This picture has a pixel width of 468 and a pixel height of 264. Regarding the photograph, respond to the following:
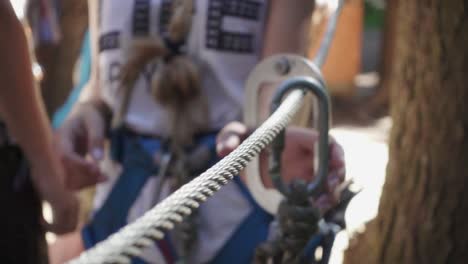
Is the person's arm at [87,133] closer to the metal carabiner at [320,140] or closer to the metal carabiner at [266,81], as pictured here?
the metal carabiner at [266,81]

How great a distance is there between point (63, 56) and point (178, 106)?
231cm

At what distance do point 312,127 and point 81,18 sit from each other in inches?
93.7

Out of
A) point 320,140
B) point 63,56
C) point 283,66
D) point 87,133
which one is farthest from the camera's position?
point 63,56

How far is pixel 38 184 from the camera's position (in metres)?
0.97

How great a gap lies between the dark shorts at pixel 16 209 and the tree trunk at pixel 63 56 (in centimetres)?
221

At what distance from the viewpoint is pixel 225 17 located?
3.44ft

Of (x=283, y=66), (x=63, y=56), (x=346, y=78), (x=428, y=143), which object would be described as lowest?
(x=346, y=78)

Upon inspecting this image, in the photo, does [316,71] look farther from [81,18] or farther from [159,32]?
[81,18]

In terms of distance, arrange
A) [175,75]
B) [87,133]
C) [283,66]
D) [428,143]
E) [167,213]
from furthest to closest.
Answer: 1. [428,143]
2. [87,133]
3. [175,75]
4. [283,66]
5. [167,213]

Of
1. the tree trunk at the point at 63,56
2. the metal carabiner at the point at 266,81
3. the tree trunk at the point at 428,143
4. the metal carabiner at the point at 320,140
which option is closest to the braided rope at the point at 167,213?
the metal carabiner at the point at 320,140

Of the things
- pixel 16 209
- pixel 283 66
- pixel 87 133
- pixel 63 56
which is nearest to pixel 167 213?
pixel 283 66

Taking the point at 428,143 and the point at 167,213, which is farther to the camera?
the point at 428,143

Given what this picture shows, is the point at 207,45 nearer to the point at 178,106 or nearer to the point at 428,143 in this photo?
the point at 178,106

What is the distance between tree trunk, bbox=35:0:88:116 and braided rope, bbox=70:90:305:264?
2.65 metres
